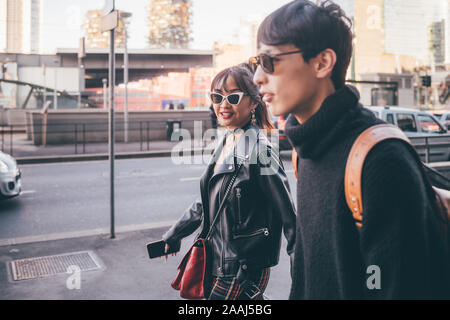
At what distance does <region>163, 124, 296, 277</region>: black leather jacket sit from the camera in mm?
2559

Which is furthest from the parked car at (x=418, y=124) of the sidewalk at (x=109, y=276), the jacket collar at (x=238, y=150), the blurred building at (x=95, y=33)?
the blurred building at (x=95, y=33)

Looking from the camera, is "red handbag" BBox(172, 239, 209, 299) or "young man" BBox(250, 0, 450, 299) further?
"red handbag" BBox(172, 239, 209, 299)

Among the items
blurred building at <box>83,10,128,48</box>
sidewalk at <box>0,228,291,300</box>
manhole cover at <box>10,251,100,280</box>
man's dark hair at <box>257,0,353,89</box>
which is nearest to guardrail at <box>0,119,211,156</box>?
sidewalk at <box>0,228,291,300</box>

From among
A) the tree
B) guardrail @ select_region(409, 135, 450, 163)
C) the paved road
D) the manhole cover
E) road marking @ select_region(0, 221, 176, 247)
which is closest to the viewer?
the manhole cover

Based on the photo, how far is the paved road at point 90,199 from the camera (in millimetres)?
7344

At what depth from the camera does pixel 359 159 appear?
1205 mm

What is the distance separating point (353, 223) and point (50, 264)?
192 inches

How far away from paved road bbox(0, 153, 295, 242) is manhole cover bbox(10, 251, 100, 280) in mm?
954

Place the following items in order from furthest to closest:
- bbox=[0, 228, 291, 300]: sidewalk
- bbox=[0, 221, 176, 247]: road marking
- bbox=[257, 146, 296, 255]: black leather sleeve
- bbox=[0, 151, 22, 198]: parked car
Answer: bbox=[0, 151, 22, 198]: parked car, bbox=[0, 221, 176, 247]: road marking, bbox=[0, 228, 291, 300]: sidewalk, bbox=[257, 146, 296, 255]: black leather sleeve

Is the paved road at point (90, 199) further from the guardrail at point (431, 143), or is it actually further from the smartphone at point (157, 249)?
the smartphone at point (157, 249)

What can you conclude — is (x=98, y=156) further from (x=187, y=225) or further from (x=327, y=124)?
(x=327, y=124)

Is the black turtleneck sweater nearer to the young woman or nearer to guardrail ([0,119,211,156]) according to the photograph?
the young woman

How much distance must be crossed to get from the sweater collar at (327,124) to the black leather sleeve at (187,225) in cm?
161

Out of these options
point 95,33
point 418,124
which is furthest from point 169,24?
point 418,124
